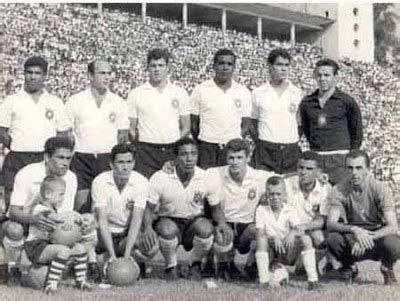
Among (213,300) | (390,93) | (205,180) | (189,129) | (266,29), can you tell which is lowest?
(213,300)

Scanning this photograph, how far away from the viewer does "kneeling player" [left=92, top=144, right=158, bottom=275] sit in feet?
12.1

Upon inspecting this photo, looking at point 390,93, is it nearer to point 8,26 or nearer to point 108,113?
point 8,26

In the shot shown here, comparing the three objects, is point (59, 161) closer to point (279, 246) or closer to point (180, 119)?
point (180, 119)

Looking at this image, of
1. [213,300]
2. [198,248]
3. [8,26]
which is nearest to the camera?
[213,300]

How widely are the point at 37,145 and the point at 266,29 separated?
705 inches

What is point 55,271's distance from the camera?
11.0ft

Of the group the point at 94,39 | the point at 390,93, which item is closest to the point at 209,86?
the point at 94,39

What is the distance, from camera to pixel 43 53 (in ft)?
35.6

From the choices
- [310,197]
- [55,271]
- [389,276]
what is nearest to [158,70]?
[310,197]

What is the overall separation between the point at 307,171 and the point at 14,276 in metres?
1.61

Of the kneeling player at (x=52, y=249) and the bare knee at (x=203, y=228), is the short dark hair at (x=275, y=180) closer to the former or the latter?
the bare knee at (x=203, y=228)

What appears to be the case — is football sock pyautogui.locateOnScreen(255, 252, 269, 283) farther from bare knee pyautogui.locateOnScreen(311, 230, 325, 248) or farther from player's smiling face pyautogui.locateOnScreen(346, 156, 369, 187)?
player's smiling face pyautogui.locateOnScreen(346, 156, 369, 187)

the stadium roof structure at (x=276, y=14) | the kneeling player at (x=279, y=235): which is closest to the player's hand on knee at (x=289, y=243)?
the kneeling player at (x=279, y=235)

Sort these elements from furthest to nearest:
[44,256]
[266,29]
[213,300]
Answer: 1. [266,29]
2. [44,256]
3. [213,300]
